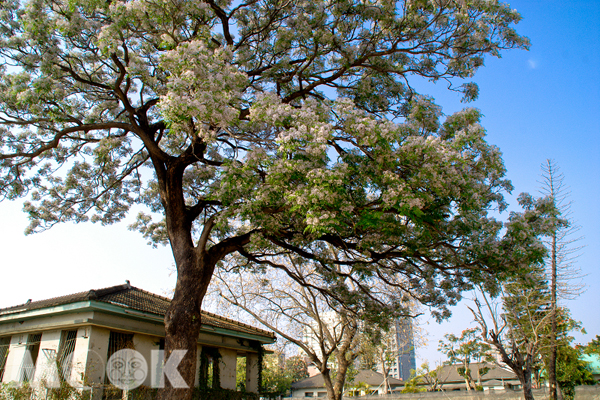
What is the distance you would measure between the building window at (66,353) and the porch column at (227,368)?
525 cm

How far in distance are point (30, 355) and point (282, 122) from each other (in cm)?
1050

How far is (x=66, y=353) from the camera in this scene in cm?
1070

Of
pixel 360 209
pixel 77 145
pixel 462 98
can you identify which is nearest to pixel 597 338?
pixel 462 98

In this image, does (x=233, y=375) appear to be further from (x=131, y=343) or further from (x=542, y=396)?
(x=542, y=396)

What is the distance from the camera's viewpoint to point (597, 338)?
4156cm

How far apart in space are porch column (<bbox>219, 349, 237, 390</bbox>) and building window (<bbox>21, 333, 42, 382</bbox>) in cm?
562

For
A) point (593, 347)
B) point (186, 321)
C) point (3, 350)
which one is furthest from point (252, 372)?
point (593, 347)

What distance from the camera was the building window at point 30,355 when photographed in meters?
11.3

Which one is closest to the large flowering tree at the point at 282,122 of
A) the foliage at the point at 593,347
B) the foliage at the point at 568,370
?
the foliage at the point at 568,370

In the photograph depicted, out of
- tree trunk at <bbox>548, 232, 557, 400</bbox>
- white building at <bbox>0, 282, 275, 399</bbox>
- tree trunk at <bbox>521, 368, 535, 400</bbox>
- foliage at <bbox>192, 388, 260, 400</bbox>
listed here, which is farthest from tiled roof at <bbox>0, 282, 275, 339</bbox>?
tree trunk at <bbox>548, 232, 557, 400</bbox>

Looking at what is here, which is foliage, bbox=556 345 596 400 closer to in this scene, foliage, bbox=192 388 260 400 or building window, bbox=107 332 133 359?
foliage, bbox=192 388 260 400

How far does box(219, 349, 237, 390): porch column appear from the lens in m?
14.5

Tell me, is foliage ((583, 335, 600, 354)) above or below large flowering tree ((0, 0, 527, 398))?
below

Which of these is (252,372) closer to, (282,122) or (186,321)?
(186,321)
